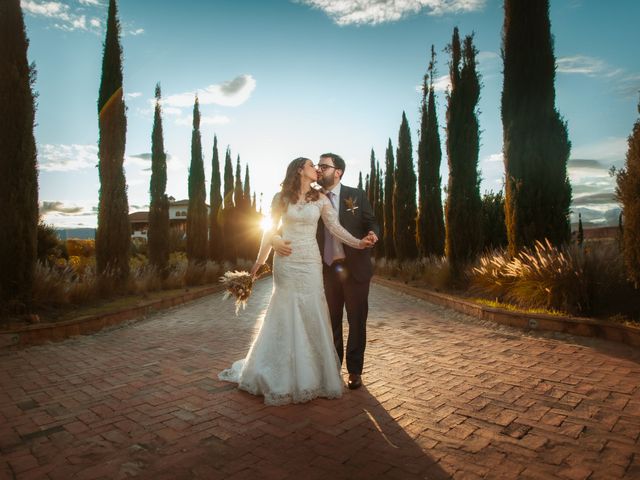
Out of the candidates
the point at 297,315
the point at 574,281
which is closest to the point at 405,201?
the point at 574,281

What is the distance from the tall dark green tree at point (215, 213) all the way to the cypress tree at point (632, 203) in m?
20.6

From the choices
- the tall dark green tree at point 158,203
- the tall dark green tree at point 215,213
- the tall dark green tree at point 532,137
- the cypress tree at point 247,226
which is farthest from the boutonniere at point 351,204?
the cypress tree at point 247,226

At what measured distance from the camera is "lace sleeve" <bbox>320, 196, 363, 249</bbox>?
4.01 meters

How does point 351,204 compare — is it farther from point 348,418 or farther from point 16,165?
point 16,165

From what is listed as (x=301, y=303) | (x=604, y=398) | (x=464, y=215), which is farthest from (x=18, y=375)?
(x=464, y=215)

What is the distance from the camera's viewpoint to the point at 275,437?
9.46 feet

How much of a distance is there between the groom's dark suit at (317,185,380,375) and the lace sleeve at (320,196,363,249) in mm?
200

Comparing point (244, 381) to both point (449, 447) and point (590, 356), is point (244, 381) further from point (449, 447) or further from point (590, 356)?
point (590, 356)

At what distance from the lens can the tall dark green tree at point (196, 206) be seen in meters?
20.7

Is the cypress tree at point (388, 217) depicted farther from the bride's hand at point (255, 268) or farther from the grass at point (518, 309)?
the bride's hand at point (255, 268)

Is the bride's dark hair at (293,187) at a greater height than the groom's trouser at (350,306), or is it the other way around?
the bride's dark hair at (293,187)

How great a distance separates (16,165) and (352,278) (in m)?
7.11

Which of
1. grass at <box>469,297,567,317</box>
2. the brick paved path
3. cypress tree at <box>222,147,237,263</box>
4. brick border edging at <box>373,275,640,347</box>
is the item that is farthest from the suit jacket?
cypress tree at <box>222,147,237,263</box>

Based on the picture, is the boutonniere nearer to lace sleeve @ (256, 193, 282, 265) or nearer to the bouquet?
Answer: lace sleeve @ (256, 193, 282, 265)
